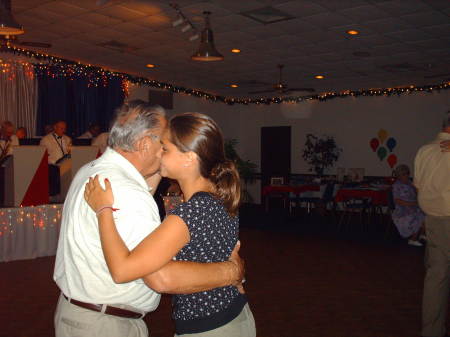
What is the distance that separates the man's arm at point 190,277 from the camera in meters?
1.39

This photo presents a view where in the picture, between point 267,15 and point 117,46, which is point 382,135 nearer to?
point 267,15

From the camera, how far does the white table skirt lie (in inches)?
224

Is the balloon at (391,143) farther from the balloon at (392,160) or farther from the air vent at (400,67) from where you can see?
the air vent at (400,67)

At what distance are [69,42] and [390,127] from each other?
26.6 ft

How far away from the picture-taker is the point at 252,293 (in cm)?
482

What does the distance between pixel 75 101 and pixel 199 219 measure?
9531 millimetres

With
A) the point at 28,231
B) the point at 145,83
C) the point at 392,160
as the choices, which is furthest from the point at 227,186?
the point at 392,160

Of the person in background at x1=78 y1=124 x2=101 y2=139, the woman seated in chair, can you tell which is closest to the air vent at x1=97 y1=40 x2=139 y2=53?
the person in background at x1=78 y1=124 x2=101 y2=139

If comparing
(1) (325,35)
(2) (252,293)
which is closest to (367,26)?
(1) (325,35)

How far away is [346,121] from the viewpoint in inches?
500

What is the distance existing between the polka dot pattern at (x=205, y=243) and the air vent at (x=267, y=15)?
5.21m

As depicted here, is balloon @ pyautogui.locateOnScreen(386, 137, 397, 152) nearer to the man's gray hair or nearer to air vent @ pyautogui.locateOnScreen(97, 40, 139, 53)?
air vent @ pyautogui.locateOnScreen(97, 40, 139, 53)

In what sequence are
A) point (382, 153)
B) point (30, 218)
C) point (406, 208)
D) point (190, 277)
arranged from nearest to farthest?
point (190, 277) < point (30, 218) < point (406, 208) < point (382, 153)

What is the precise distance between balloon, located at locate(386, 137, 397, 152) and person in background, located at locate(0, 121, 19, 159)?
8860mm
